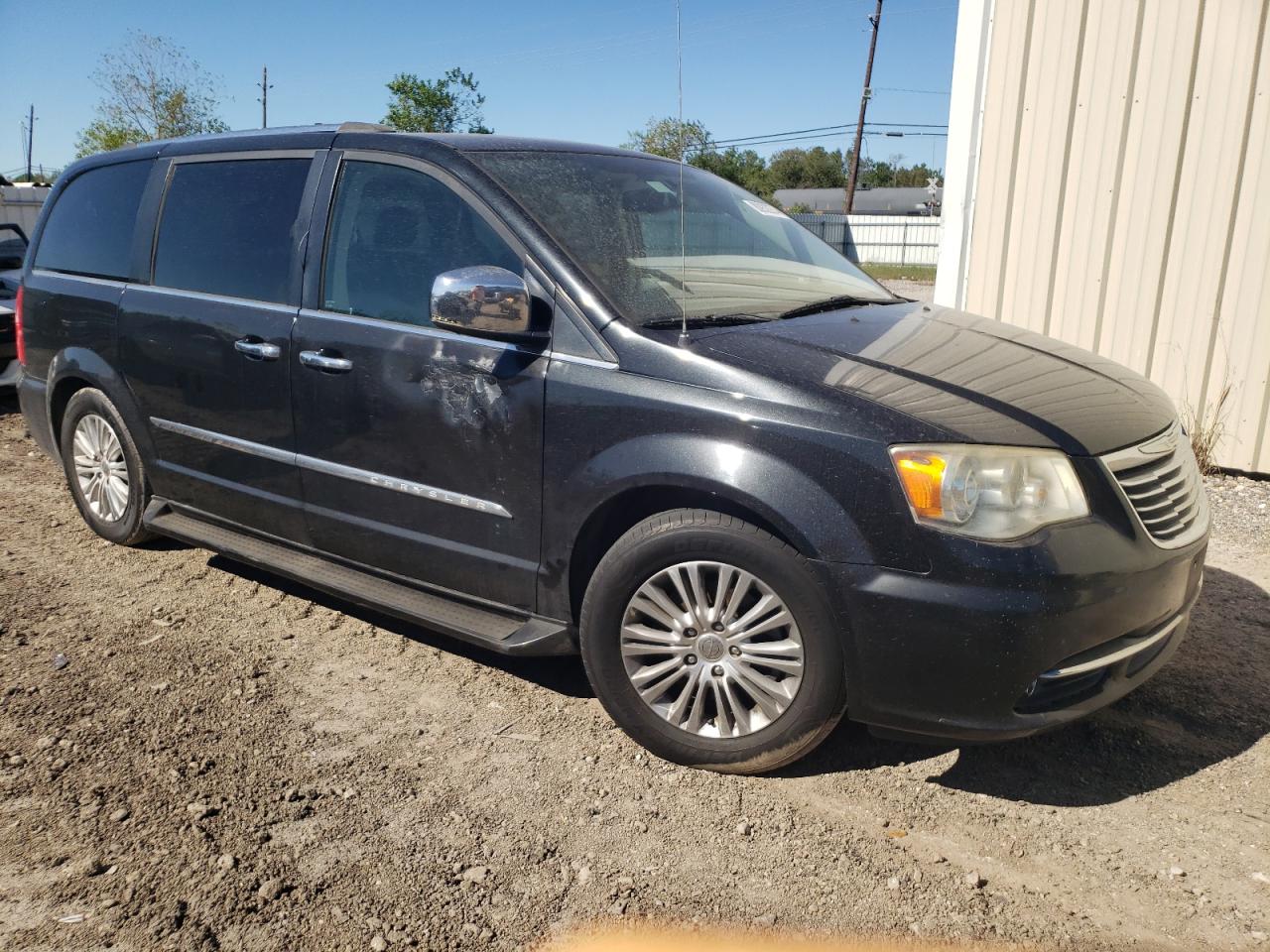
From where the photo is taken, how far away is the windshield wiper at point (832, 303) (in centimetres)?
355

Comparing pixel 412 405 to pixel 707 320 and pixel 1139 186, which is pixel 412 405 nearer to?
pixel 707 320

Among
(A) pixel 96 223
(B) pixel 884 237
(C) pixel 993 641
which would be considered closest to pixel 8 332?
(A) pixel 96 223

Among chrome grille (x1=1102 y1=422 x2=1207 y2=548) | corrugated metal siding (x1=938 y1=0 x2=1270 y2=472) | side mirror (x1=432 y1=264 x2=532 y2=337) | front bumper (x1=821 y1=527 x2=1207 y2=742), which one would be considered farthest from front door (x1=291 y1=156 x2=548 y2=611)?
corrugated metal siding (x1=938 y1=0 x2=1270 y2=472)

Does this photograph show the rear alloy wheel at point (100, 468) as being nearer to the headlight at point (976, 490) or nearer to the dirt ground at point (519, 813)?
the dirt ground at point (519, 813)

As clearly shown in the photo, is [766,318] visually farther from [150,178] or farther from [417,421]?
[150,178]

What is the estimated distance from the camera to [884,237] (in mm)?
36375

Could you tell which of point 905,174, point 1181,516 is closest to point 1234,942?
point 1181,516

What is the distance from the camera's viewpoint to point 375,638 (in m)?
4.13

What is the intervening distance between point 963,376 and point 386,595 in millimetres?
2125

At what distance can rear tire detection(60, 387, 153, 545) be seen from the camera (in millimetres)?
4777

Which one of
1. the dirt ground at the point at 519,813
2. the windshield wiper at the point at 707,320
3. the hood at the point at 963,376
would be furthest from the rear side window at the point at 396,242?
the dirt ground at the point at 519,813

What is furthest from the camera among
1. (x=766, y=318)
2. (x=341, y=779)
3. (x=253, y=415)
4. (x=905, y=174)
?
(x=905, y=174)

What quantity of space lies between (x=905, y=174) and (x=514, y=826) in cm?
9636

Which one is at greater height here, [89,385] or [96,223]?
[96,223]
